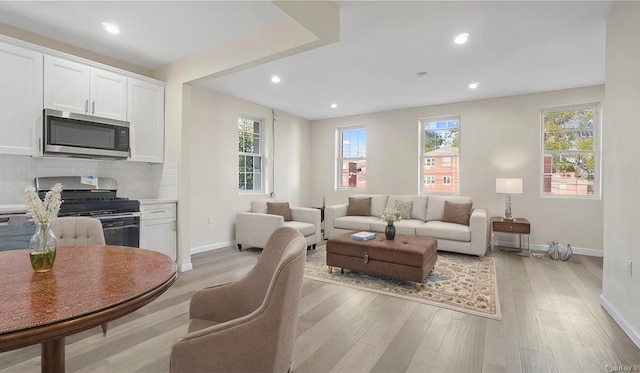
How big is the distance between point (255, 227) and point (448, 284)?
2.89 metres

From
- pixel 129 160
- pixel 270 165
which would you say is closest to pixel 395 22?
pixel 129 160

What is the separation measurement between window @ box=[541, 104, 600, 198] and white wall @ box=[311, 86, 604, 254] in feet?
0.49

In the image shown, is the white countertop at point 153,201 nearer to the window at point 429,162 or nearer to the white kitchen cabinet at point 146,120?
the white kitchen cabinet at point 146,120

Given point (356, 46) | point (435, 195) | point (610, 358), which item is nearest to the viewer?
point (610, 358)

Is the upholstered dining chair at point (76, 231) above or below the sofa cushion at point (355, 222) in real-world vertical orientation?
above

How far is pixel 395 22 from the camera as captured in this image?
108 inches

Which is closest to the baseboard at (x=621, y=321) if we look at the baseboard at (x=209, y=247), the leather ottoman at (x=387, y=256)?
the leather ottoman at (x=387, y=256)

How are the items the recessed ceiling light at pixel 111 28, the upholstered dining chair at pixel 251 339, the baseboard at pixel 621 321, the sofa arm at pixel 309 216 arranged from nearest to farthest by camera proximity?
the upholstered dining chair at pixel 251 339 → the baseboard at pixel 621 321 → the recessed ceiling light at pixel 111 28 → the sofa arm at pixel 309 216

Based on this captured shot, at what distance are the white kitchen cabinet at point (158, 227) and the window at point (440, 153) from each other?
4.50m

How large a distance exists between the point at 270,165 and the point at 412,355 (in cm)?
459

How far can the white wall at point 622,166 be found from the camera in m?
2.12

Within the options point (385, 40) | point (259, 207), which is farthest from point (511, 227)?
point (259, 207)

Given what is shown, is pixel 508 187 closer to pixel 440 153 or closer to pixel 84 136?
pixel 440 153

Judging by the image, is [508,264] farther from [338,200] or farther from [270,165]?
[270,165]
